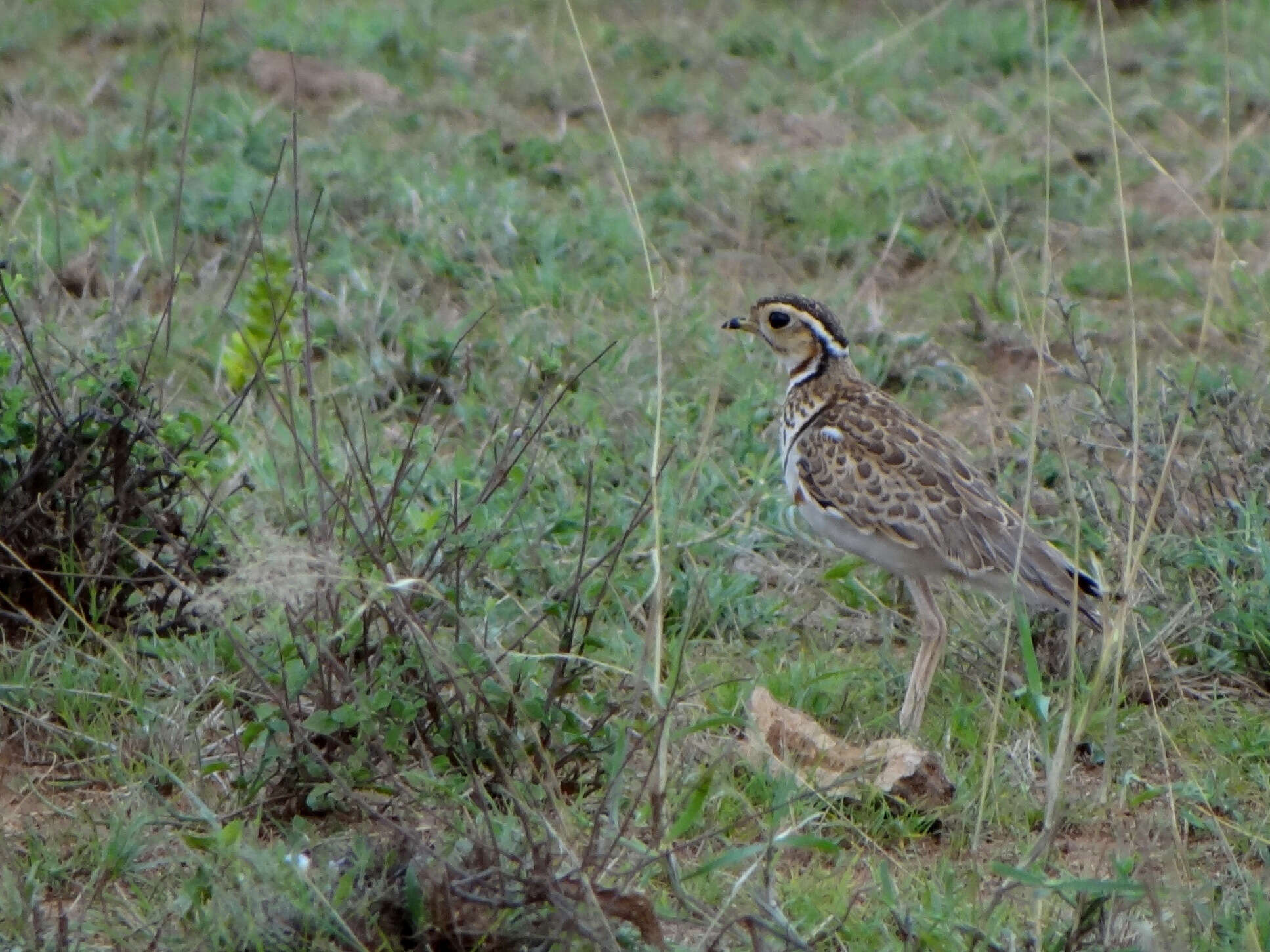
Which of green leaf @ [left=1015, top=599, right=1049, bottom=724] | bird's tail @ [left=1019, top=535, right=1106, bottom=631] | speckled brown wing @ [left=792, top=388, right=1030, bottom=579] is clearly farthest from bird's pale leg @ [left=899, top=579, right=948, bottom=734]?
green leaf @ [left=1015, top=599, right=1049, bottom=724]

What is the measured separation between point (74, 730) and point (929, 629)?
2271mm

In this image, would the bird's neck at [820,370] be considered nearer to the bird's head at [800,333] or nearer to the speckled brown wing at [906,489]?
the bird's head at [800,333]

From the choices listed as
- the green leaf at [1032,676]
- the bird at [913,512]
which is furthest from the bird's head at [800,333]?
the green leaf at [1032,676]

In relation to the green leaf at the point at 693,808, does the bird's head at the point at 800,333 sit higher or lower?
higher

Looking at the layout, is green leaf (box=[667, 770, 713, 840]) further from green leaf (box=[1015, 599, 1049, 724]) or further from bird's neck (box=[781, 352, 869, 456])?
bird's neck (box=[781, 352, 869, 456])

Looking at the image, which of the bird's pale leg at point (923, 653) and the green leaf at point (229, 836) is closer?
the green leaf at point (229, 836)

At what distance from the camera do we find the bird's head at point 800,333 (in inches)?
227

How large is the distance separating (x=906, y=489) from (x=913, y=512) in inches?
3.4

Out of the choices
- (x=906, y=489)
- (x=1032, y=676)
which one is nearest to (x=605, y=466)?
(x=906, y=489)

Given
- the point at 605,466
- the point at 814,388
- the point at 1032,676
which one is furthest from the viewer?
the point at 605,466

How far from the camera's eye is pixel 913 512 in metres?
5.14

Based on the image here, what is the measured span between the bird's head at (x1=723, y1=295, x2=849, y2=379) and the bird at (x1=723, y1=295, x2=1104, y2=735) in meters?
0.12

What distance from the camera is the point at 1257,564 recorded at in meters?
5.23

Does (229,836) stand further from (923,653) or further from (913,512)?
(913,512)
